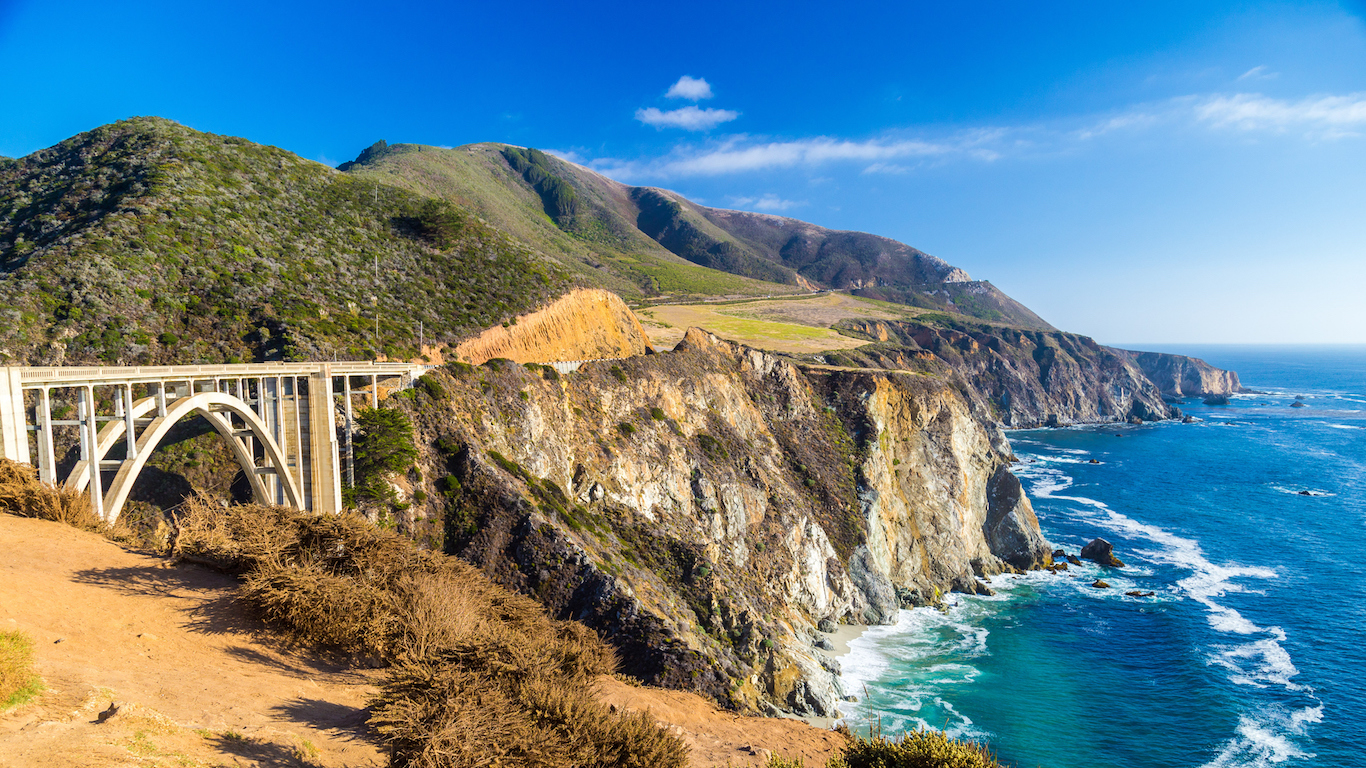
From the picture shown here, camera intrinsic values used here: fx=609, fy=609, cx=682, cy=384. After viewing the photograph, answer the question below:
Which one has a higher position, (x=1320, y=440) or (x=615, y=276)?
(x=615, y=276)

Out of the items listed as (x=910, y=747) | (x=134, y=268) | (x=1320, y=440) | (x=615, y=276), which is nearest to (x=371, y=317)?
(x=134, y=268)

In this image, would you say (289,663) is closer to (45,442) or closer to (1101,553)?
(45,442)

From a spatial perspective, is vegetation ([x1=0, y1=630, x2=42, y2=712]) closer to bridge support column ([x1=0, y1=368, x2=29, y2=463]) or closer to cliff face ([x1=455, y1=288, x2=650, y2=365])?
bridge support column ([x1=0, y1=368, x2=29, y2=463])

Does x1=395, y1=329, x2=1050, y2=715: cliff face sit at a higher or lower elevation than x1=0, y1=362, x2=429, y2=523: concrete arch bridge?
lower

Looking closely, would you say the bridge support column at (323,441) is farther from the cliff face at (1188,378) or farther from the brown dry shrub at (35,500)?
the cliff face at (1188,378)

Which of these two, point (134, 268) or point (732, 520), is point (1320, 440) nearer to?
point (732, 520)

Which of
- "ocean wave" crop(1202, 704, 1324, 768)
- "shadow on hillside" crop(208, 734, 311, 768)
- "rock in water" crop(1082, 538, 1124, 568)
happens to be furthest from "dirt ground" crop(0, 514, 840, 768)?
"rock in water" crop(1082, 538, 1124, 568)
